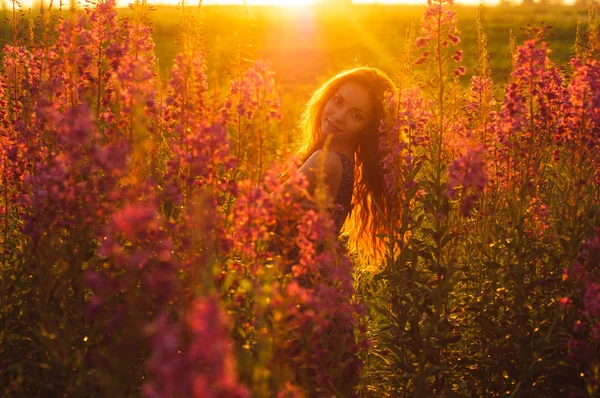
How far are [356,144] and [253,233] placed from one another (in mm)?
2428

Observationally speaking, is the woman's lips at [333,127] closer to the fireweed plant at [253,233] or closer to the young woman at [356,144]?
the young woman at [356,144]

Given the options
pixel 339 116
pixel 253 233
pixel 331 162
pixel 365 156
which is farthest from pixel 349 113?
pixel 253 233

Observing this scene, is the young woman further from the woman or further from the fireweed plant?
the fireweed plant

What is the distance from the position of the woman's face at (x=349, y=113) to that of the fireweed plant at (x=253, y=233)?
2.33 feet

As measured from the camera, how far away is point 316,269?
287 centimetres

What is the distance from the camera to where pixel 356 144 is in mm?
5113

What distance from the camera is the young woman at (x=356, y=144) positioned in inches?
186

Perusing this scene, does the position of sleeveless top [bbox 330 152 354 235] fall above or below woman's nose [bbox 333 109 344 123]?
below

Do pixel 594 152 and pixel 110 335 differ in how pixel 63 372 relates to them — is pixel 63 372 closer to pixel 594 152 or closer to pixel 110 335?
pixel 110 335

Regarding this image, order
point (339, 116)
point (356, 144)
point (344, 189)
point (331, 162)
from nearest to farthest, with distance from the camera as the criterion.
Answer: point (331, 162) < point (344, 189) < point (339, 116) < point (356, 144)

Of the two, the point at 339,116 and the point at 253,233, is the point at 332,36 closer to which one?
the point at 339,116

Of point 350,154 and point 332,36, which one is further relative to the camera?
point 332,36

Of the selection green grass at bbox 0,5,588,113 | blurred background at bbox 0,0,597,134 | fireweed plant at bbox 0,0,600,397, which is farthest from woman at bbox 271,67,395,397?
green grass at bbox 0,5,588,113

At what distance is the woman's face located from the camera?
16.1ft
